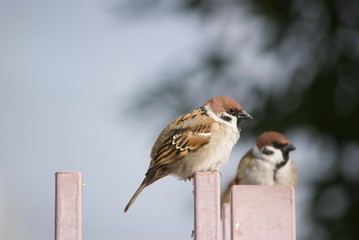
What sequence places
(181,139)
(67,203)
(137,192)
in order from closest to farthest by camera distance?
1. (67,203)
2. (137,192)
3. (181,139)

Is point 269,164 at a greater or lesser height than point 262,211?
greater

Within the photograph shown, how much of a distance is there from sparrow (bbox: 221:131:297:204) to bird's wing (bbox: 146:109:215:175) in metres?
1.63

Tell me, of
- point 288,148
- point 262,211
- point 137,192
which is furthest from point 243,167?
point 262,211

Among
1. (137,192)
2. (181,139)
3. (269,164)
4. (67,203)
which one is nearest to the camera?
(67,203)

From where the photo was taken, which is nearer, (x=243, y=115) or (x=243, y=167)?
(x=243, y=115)

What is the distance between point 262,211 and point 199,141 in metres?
1.33

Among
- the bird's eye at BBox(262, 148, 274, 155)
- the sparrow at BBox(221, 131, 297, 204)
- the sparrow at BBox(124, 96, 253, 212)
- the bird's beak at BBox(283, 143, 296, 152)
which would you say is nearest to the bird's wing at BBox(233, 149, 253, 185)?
the sparrow at BBox(221, 131, 297, 204)

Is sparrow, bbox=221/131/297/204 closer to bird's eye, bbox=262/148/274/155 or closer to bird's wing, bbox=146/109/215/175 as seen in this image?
bird's eye, bbox=262/148/274/155

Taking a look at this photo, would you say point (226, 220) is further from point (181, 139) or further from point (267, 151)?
point (267, 151)

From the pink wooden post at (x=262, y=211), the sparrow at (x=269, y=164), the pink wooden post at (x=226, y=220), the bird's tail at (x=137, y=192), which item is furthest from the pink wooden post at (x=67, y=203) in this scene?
the sparrow at (x=269, y=164)

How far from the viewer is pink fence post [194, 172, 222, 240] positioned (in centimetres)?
299

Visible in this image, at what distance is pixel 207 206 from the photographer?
9.91 feet

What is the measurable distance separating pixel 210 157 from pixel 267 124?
2.26 meters

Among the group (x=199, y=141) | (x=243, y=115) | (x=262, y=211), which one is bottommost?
(x=262, y=211)
